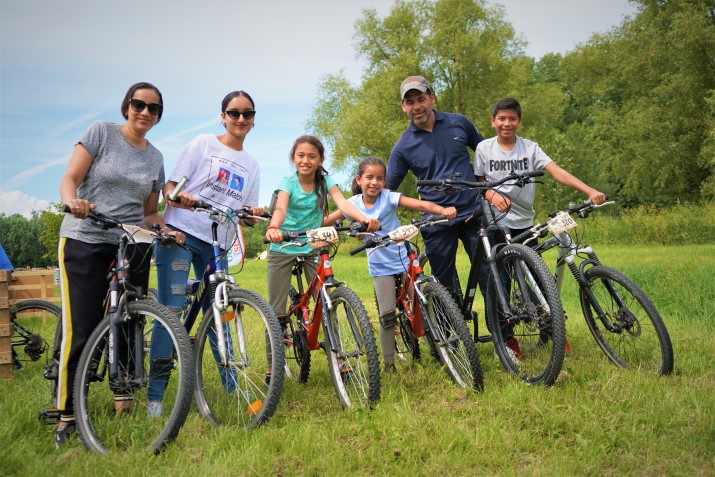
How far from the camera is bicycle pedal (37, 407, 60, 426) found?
3.72 meters

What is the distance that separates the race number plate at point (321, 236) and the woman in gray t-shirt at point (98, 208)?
2.85 ft

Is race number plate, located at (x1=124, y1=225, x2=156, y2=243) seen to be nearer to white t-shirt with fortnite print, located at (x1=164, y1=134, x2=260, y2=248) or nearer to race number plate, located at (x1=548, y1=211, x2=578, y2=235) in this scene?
white t-shirt with fortnite print, located at (x1=164, y1=134, x2=260, y2=248)

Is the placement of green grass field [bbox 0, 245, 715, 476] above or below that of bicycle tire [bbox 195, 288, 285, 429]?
below

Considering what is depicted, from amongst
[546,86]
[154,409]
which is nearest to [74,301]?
[154,409]

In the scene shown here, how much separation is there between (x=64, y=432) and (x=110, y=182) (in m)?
1.58

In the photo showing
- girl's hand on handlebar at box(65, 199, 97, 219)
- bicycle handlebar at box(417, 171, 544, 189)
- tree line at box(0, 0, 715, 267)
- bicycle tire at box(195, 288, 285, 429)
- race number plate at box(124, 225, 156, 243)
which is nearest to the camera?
girl's hand on handlebar at box(65, 199, 97, 219)

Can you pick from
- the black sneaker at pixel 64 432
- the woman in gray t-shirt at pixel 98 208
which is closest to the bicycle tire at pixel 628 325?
the woman in gray t-shirt at pixel 98 208

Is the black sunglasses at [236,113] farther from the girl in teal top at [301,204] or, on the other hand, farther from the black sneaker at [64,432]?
the black sneaker at [64,432]

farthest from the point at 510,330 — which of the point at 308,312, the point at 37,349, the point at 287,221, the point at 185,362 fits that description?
the point at 37,349

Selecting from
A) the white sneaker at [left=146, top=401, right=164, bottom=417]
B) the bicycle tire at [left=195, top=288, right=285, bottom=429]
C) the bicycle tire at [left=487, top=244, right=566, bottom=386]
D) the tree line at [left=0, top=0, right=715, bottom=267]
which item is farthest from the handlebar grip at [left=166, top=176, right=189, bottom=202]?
the tree line at [left=0, top=0, right=715, bottom=267]

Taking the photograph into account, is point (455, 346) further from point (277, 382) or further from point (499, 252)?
point (277, 382)

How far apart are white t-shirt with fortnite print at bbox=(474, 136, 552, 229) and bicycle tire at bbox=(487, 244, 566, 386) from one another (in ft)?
2.71

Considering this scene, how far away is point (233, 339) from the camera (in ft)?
12.5

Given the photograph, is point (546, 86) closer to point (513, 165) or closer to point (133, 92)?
point (513, 165)
